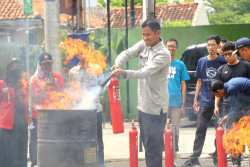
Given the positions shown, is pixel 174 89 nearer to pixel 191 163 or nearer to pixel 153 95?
pixel 191 163

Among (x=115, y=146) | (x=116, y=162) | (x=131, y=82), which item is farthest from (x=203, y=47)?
(x=116, y=162)

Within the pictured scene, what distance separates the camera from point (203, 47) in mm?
12633

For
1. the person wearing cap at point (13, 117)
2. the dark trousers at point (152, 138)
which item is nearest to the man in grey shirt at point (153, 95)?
the dark trousers at point (152, 138)

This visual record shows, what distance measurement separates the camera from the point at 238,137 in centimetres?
643

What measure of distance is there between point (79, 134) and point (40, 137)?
1.49ft

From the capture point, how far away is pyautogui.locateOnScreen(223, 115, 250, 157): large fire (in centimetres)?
629

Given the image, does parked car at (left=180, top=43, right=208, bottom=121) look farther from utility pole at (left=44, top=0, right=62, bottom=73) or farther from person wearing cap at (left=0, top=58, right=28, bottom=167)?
person wearing cap at (left=0, top=58, right=28, bottom=167)

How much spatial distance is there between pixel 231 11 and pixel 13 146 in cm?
4619

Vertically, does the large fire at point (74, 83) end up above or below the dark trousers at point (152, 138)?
above

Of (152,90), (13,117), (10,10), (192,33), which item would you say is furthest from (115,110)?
(10,10)

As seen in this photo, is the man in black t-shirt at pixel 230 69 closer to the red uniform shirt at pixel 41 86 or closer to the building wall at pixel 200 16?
the red uniform shirt at pixel 41 86

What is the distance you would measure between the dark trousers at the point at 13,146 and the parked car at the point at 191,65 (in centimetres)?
576

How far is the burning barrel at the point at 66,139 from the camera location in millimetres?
5465

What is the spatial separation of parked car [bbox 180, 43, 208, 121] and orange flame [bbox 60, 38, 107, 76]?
4.64m
